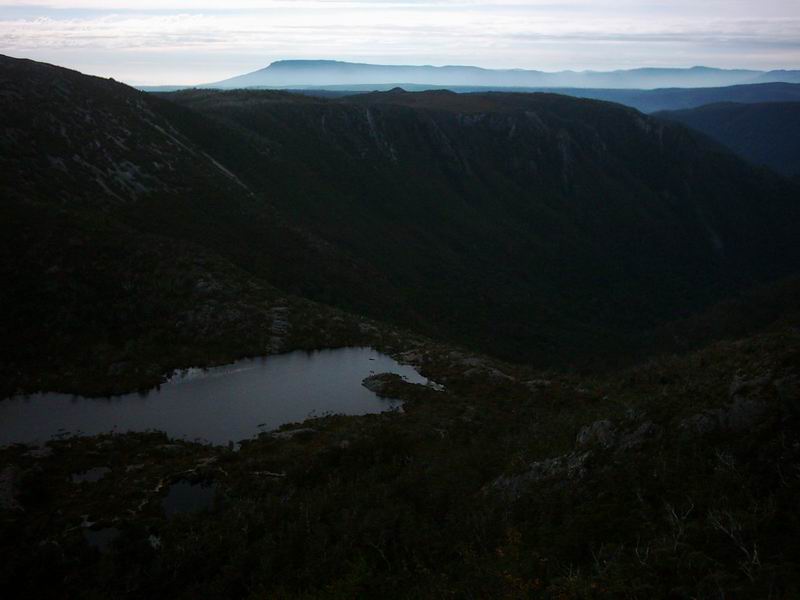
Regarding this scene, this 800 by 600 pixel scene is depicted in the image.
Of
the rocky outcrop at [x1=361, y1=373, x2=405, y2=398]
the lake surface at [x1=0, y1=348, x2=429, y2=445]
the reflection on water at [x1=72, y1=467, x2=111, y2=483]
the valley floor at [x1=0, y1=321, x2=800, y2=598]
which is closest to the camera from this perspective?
the valley floor at [x1=0, y1=321, x2=800, y2=598]

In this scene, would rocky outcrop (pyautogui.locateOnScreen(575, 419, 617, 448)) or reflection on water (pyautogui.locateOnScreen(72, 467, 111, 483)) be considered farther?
reflection on water (pyautogui.locateOnScreen(72, 467, 111, 483))

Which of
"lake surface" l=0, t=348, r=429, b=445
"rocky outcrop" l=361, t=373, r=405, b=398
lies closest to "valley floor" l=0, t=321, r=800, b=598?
"lake surface" l=0, t=348, r=429, b=445

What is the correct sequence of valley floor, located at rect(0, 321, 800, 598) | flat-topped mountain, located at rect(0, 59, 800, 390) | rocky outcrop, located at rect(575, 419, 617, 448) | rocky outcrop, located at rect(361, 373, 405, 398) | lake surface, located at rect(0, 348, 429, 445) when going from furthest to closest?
flat-topped mountain, located at rect(0, 59, 800, 390), rocky outcrop, located at rect(361, 373, 405, 398), lake surface, located at rect(0, 348, 429, 445), rocky outcrop, located at rect(575, 419, 617, 448), valley floor, located at rect(0, 321, 800, 598)

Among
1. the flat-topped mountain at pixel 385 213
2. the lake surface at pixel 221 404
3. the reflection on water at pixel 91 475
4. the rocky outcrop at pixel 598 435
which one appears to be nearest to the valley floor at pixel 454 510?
the rocky outcrop at pixel 598 435

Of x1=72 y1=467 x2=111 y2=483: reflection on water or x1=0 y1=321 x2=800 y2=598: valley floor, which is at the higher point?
x1=0 y1=321 x2=800 y2=598: valley floor

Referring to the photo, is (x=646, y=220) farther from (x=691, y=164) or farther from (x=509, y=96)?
(x=509, y=96)

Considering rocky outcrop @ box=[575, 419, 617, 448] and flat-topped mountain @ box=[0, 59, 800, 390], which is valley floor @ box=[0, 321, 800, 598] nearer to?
rocky outcrop @ box=[575, 419, 617, 448]

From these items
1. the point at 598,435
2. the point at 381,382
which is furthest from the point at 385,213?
the point at 598,435

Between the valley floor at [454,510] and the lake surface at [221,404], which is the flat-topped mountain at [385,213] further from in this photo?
the valley floor at [454,510]

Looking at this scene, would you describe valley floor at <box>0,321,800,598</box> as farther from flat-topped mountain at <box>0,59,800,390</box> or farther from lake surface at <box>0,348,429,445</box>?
flat-topped mountain at <box>0,59,800,390</box>

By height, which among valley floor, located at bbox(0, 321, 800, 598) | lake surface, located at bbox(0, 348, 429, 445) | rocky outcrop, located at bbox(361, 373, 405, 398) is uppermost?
valley floor, located at bbox(0, 321, 800, 598)

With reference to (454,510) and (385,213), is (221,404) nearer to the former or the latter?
(454,510)
